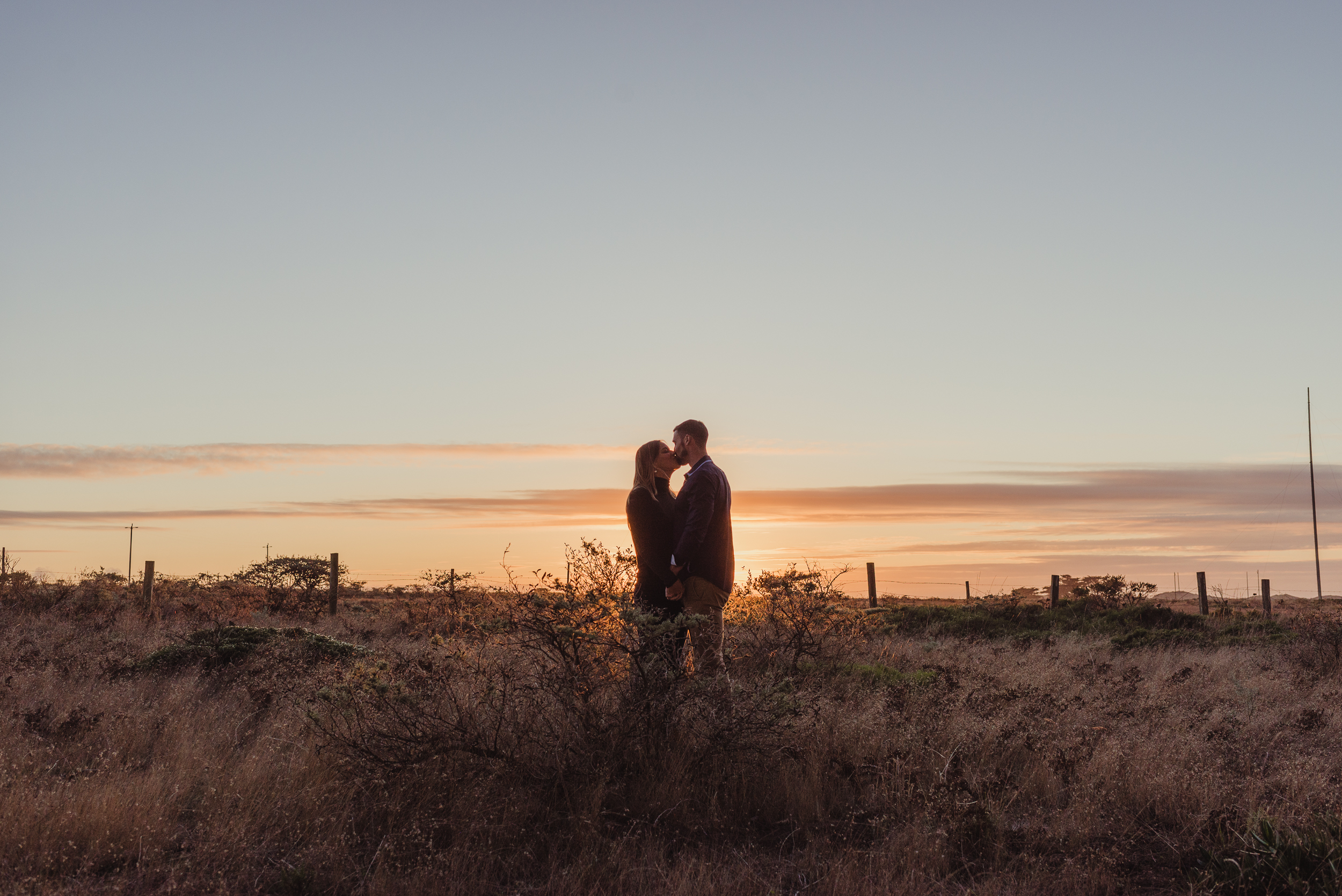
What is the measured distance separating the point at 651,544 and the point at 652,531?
0.09 metres

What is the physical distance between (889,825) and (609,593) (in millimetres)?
1994

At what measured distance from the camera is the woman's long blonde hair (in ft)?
20.7

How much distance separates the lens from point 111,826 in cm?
423

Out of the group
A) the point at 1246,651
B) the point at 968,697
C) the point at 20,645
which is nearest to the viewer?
the point at 968,697

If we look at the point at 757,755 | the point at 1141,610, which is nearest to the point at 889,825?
the point at 757,755

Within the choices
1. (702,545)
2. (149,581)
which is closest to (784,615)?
(702,545)

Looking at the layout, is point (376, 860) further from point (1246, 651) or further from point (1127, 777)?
point (1246, 651)

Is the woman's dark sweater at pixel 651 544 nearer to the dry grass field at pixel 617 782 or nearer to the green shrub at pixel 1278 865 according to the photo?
the dry grass field at pixel 617 782

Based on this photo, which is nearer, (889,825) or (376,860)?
(376,860)

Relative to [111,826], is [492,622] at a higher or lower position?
higher

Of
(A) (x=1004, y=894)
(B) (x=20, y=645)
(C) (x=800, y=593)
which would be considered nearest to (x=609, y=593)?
(A) (x=1004, y=894)

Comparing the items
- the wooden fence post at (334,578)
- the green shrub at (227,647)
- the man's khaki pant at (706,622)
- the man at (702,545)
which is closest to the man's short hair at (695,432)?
the man at (702,545)

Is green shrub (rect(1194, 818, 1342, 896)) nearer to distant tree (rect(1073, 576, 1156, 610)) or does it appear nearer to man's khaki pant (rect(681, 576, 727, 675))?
man's khaki pant (rect(681, 576, 727, 675))

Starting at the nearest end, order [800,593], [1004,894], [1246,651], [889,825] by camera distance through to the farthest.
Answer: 1. [1004,894]
2. [889,825]
3. [800,593]
4. [1246,651]
